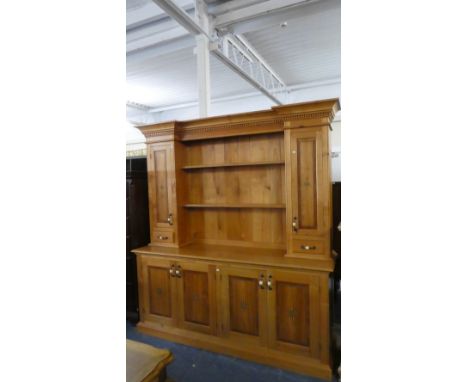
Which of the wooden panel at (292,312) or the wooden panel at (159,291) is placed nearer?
the wooden panel at (292,312)

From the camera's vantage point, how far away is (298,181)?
236 centimetres

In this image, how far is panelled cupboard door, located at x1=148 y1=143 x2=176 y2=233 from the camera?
288 centimetres

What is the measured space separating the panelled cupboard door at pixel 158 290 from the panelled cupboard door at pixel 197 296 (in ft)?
0.28

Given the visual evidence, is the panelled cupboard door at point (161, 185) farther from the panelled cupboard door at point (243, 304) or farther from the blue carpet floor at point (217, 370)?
the blue carpet floor at point (217, 370)

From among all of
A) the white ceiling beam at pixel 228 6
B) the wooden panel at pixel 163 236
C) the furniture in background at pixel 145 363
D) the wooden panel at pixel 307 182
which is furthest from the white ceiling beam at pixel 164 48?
the furniture in background at pixel 145 363

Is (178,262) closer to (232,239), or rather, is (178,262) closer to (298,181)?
(232,239)

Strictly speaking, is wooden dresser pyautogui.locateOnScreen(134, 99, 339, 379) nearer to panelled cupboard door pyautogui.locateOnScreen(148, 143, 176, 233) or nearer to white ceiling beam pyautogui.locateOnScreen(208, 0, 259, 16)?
panelled cupboard door pyautogui.locateOnScreen(148, 143, 176, 233)

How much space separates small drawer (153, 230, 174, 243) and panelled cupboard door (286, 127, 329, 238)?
1.25 meters

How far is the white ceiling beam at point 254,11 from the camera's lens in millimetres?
2797

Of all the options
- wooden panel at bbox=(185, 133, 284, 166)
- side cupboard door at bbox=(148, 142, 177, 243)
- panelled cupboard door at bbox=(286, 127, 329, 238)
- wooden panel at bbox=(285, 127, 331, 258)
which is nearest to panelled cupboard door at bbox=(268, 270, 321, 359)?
wooden panel at bbox=(285, 127, 331, 258)

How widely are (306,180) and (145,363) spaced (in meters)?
1.70

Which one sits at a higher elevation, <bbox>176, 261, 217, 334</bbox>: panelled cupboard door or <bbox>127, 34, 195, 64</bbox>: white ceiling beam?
<bbox>127, 34, 195, 64</bbox>: white ceiling beam
